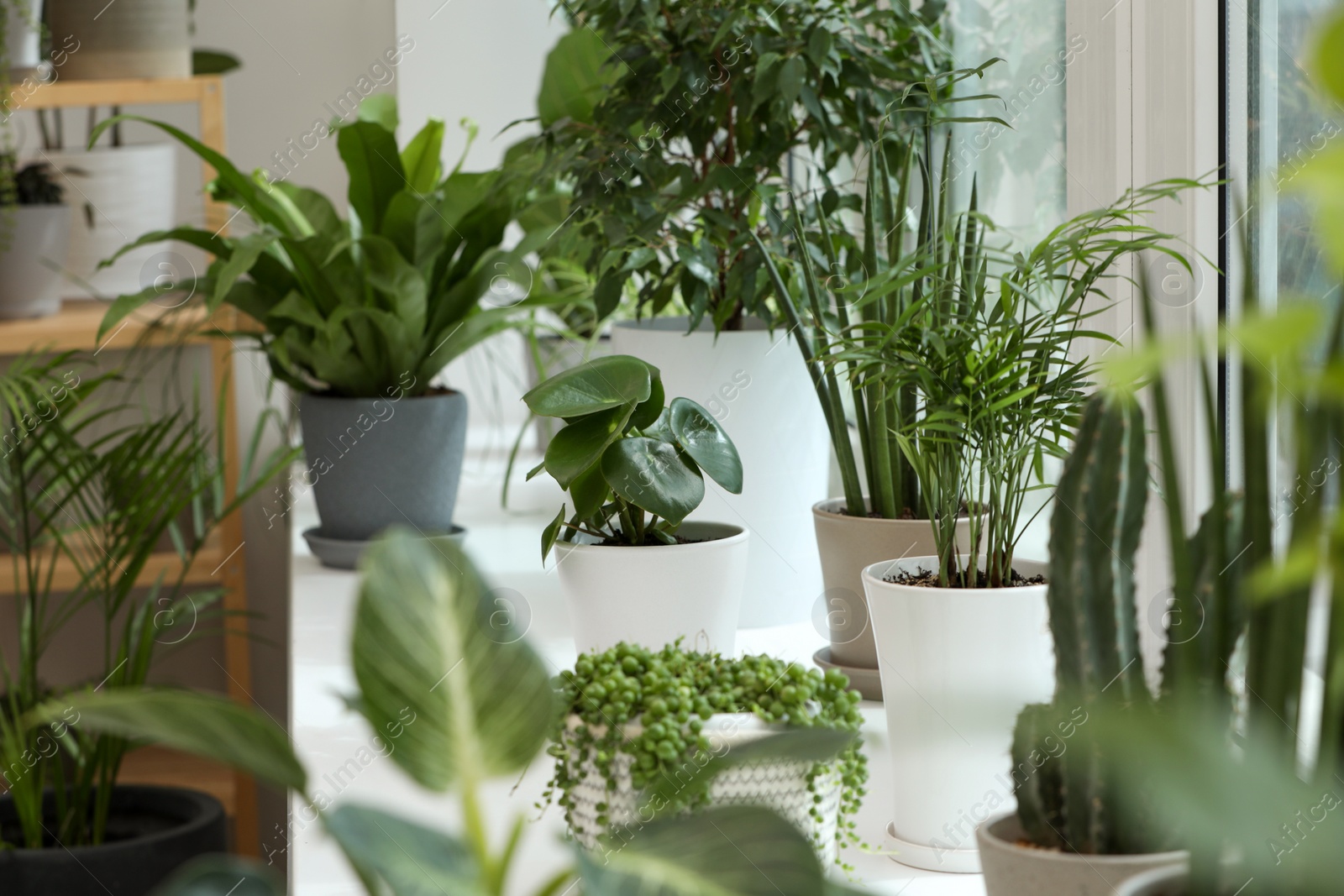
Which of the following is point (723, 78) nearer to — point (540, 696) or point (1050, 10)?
point (1050, 10)

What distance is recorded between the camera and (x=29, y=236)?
203cm

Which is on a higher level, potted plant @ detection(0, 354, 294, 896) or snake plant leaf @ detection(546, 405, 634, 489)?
snake plant leaf @ detection(546, 405, 634, 489)

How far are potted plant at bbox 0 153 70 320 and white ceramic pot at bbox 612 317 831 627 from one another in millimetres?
1215

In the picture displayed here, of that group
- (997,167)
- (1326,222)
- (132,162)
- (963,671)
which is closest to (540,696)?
(1326,222)

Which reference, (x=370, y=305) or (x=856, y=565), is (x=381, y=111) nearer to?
(x=370, y=305)

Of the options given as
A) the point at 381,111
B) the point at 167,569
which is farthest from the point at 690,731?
the point at 167,569

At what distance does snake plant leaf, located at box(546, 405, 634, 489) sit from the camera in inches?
36.5

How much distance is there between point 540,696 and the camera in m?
0.39

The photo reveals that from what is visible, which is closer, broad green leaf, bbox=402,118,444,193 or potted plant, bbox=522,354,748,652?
potted plant, bbox=522,354,748,652

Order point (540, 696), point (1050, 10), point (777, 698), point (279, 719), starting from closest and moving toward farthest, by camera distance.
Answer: point (540, 696) < point (777, 698) < point (1050, 10) < point (279, 719)

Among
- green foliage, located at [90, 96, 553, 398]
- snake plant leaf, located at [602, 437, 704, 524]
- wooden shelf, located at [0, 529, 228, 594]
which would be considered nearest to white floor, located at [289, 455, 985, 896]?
snake plant leaf, located at [602, 437, 704, 524]

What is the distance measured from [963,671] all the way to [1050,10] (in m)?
0.67

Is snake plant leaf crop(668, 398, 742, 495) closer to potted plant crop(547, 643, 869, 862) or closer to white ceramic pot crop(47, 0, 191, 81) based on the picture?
potted plant crop(547, 643, 869, 862)

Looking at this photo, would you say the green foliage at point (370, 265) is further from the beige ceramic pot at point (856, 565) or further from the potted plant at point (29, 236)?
the beige ceramic pot at point (856, 565)
